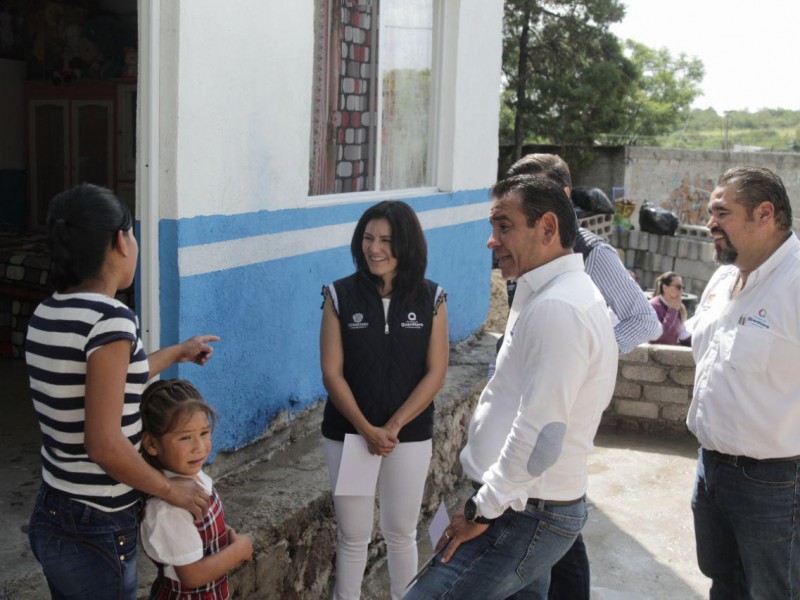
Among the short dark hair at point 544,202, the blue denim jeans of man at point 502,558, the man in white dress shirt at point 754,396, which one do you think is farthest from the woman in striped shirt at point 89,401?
the man in white dress shirt at point 754,396

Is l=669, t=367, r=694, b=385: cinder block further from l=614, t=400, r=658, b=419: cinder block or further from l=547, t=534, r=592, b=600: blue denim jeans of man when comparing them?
l=547, t=534, r=592, b=600: blue denim jeans of man

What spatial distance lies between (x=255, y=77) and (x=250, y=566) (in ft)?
7.57

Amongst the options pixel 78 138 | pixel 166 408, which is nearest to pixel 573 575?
pixel 166 408

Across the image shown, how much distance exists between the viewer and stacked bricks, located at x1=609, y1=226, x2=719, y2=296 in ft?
63.3

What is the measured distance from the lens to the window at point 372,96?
17.7 feet

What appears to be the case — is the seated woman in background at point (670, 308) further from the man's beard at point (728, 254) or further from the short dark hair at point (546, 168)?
the man's beard at point (728, 254)

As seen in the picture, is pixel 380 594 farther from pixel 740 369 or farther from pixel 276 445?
pixel 740 369

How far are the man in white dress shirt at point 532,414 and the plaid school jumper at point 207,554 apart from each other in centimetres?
60

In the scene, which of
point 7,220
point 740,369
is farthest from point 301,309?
point 7,220

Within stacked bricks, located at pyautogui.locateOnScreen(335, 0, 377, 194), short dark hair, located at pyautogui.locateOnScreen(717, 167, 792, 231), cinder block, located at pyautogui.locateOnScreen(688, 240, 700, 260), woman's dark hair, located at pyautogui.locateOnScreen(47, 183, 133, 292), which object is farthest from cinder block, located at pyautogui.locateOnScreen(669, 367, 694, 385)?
cinder block, located at pyautogui.locateOnScreen(688, 240, 700, 260)

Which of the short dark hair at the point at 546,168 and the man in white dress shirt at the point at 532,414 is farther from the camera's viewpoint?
the short dark hair at the point at 546,168

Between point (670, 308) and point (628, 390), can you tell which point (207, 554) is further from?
point (670, 308)

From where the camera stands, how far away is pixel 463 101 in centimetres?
697

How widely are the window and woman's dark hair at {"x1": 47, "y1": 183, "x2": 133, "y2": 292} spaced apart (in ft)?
9.76
